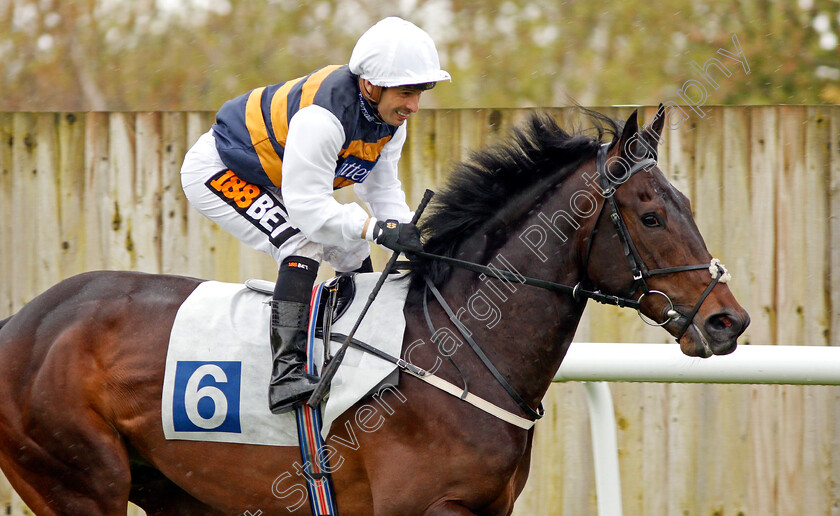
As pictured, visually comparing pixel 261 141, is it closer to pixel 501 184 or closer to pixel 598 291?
pixel 501 184

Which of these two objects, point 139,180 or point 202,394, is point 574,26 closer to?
point 139,180

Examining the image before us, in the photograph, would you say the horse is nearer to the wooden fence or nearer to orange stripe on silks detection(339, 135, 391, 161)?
orange stripe on silks detection(339, 135, 391, 161)

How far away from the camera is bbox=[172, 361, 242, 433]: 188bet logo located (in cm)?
291

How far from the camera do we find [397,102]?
9.50 feet

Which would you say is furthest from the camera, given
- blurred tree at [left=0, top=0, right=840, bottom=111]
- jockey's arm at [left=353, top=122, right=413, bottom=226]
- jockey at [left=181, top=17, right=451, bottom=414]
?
blurred tree at [left=0, top=0, right=840, bottom=111]

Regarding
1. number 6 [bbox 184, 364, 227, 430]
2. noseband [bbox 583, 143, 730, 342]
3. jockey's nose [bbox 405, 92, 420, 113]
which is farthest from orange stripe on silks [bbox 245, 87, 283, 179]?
noseband [bbox 583, 143, 730, 342]

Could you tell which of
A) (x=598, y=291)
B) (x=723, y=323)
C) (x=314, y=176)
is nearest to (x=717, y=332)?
(x=723, y=323)

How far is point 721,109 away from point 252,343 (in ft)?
10.1

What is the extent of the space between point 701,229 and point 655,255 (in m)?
2.14

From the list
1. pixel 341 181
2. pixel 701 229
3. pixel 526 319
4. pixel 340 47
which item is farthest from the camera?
pixel 340 47

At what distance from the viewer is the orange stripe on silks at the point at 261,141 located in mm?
3057

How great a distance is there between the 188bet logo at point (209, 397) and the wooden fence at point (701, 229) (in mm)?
1861

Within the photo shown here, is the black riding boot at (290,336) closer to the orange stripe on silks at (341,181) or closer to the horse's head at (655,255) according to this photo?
the orange stripe on silks at (341,181)

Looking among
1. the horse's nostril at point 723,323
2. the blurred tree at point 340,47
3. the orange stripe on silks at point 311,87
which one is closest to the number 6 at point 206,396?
the orange stripe on silks at point 311,87
